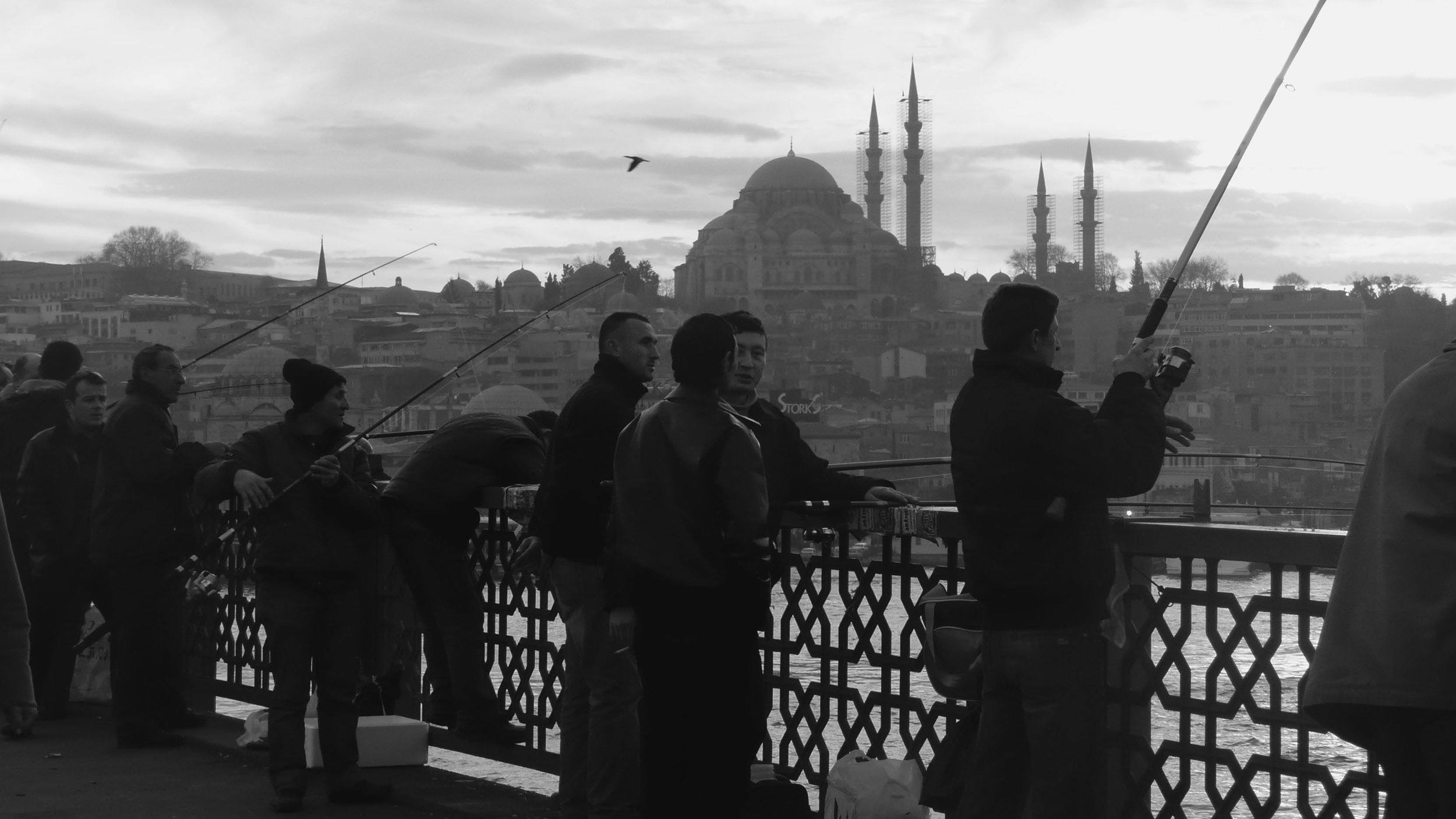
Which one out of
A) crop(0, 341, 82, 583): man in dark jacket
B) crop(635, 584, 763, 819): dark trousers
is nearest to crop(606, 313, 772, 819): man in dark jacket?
crop(635, 584, 763, 819): dark trousers

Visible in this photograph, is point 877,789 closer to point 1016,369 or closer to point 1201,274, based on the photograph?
point 1016,369

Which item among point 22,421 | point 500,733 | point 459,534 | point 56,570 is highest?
point 22,421

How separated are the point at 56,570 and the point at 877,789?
338 centimetres

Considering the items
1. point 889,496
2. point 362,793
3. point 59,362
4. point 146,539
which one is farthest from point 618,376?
point 59,362

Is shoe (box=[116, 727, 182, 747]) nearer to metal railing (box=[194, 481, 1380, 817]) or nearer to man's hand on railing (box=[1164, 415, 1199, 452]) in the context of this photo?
metal railing (box=[194, 481, 1380, 817])

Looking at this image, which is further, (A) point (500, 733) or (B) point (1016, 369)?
(A) point (500, 733)

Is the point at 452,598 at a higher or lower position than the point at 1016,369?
lower

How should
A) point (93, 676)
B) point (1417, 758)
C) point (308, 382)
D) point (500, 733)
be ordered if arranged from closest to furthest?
1. point (1417, 758)
2. point (308, 382)
3. point (500, 733)
4. point (93, 676)

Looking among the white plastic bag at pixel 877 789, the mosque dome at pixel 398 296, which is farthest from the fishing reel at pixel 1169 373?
the mosque dome at pixel 398 296

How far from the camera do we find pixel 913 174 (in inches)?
4791

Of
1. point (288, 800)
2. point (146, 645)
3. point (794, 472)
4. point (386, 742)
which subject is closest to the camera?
point (794, 472)

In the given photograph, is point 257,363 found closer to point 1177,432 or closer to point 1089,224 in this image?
point 1177,432

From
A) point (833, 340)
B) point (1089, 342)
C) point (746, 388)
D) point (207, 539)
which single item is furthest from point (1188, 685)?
point (833, 340)

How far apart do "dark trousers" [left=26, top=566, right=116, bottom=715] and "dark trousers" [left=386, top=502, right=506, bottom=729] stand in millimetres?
1536
